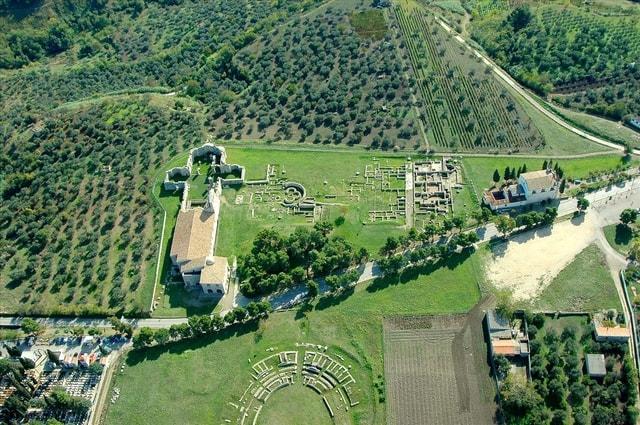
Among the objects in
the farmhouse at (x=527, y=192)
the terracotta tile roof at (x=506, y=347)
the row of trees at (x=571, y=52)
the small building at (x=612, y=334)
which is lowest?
the terracotta tile roof at (x=506, y=347)

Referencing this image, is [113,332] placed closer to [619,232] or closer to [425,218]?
[425,218]

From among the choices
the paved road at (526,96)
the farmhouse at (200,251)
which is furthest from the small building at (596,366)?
the farmhouse at (200,251)

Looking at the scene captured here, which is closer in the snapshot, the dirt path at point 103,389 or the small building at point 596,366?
the small building at point 596,366

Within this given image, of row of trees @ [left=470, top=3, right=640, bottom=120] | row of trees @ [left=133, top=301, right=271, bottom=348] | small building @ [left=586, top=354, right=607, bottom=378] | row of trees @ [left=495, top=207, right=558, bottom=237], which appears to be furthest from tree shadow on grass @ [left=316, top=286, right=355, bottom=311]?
row of trees @ [left=470, top=3, right=640, bottom=120]

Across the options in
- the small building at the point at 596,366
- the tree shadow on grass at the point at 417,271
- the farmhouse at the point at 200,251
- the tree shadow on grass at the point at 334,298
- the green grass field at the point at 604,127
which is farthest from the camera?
the green grass field at the point at 604,127

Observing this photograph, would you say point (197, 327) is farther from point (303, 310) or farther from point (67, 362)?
point (67, 362)

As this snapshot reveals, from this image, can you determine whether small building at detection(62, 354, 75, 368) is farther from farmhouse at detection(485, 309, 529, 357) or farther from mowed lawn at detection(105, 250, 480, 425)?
farmhouse at detection(485, 309, 529, 357)

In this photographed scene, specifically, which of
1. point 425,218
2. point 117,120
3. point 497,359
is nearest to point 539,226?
point 425,218

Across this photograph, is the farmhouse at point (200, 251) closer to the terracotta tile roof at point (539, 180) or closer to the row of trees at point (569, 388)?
the row of trees at point (569, 388)

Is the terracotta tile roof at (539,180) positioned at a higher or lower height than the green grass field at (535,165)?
lower
